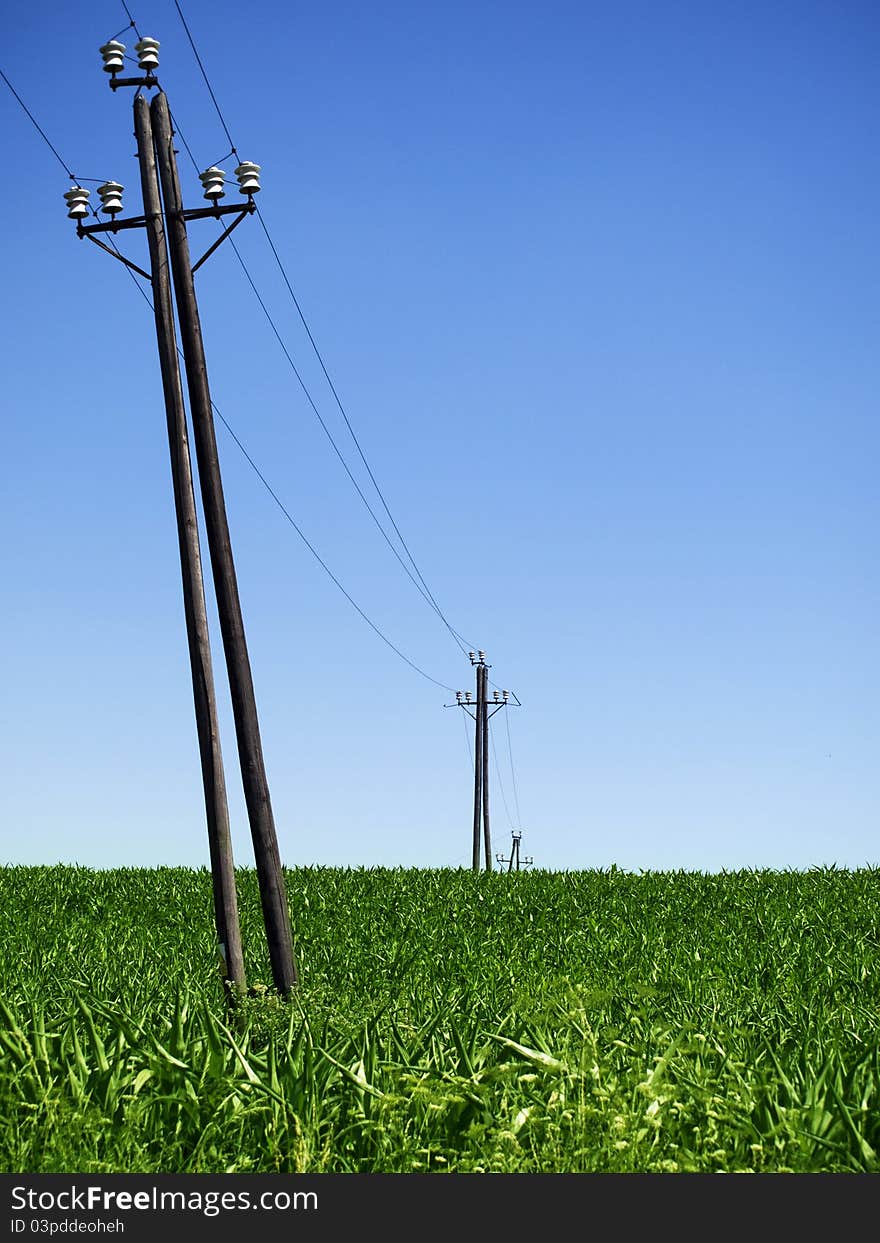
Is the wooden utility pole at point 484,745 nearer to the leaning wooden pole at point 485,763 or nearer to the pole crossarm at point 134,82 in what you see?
the leaning wooden pole at point 485,763

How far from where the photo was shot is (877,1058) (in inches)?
269

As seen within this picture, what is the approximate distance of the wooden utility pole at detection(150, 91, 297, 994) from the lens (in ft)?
38.6

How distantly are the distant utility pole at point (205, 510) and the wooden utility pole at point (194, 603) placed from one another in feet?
0.04

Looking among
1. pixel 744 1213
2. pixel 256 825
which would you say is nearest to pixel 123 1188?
pixel 744 1213

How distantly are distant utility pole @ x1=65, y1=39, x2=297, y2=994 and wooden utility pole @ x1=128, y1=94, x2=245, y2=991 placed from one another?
0.01 meters

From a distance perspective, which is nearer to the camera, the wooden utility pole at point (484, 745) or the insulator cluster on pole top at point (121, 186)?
the insulator cluster on pole top at point (121, 186)

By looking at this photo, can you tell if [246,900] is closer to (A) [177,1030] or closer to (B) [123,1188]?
(A) [177,1030]

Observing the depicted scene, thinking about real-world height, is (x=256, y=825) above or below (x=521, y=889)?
above

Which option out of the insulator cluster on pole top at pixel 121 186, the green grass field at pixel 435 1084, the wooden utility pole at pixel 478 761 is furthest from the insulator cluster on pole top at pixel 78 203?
the wooden utility pole at pixel 478 761

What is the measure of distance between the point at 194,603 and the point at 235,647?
79 cm

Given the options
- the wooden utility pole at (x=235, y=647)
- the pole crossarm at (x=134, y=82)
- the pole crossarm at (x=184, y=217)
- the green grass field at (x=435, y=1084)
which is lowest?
the green grass field at (x=435, y=1084)

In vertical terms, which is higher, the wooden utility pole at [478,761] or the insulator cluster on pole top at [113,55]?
the insulator cluster on pole top at [113,55]

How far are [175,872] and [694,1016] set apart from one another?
57.1ft

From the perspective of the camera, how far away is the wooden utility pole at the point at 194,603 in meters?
12.0
